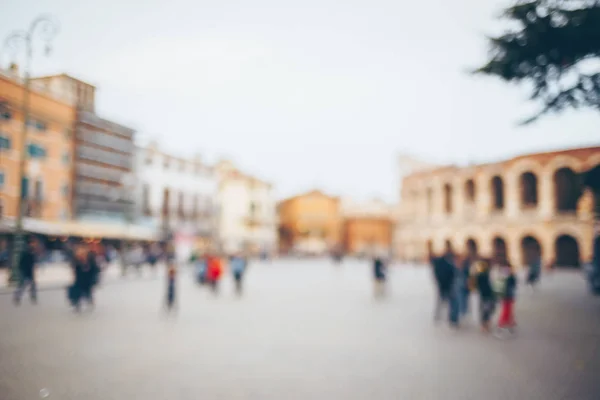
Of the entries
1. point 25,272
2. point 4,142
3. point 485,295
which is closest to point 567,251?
point 485,295

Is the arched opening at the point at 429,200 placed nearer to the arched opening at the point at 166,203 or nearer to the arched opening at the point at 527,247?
the arched opening at the point at 527,247

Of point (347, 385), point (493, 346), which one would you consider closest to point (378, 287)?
point (493, 346)

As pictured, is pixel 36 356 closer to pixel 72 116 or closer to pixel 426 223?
pixel 72 116

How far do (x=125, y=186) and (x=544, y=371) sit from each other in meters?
24.9

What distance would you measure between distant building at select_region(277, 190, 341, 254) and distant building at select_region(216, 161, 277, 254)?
6713 millimetres

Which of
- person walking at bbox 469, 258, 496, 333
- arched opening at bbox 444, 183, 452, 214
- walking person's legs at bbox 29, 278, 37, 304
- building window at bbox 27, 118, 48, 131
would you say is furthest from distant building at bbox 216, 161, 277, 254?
person walking at bbox 469, 258, 496, 333

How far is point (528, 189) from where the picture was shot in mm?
36906

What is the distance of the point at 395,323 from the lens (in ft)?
31.9

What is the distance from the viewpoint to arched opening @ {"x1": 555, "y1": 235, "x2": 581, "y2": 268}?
35.0 metres

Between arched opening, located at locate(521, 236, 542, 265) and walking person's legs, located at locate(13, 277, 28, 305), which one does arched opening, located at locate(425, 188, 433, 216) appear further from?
walking person's legs, located at locate(13, 277, 28, 305)

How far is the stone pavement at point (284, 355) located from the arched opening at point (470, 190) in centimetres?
3084

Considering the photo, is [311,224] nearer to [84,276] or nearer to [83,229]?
[83,229]

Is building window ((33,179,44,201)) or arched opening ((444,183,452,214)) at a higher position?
arched opening ((444,183,452,214))

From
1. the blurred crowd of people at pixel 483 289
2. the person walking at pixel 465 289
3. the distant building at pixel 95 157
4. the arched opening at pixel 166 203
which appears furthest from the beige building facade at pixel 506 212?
the distant building at pixel 95 157
